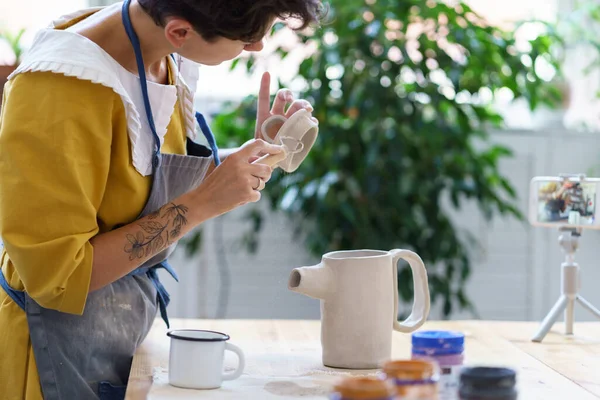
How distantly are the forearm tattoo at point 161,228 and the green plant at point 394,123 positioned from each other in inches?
53.9

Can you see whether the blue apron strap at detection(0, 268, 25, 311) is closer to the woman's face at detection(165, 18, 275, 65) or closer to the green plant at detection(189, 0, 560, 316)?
the woman's face at detection(165, 18, 275, 65)

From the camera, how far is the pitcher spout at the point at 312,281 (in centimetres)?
119

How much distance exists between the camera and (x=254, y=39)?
1.22 metres

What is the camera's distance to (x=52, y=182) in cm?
112

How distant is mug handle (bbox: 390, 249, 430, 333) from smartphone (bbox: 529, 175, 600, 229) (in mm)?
470

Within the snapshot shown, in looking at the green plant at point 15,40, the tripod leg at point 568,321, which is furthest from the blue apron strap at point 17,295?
the green plant at point 15,40

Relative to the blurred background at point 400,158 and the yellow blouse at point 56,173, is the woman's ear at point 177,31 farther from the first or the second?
the blurred background at point 400,158

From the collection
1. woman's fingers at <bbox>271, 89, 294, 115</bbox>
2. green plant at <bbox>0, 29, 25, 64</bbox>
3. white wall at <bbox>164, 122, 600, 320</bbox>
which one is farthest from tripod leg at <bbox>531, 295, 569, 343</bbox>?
green plant at <bbox>0, 29, 25, 64</bbox>

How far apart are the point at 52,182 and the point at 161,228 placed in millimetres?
182

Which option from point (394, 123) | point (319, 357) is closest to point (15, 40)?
point (394, 123)

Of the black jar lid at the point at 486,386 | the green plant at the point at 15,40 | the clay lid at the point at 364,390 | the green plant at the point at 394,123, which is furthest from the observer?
the green plant at the point at 15,40

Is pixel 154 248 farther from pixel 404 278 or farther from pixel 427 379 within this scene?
pixel 404 278

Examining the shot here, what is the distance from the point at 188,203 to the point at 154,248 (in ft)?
0.28

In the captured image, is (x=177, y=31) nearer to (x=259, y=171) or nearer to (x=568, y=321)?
(x=259, y=171)
